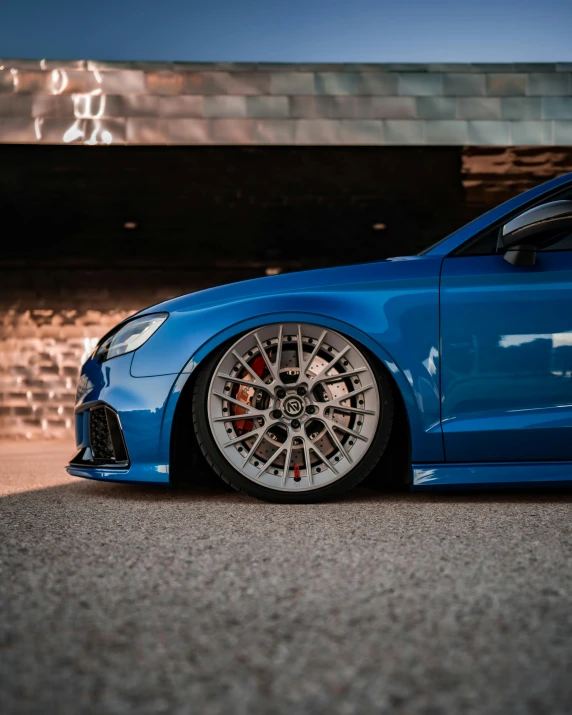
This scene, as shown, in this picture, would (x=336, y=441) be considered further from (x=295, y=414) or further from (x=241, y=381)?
(x=241, y=381)

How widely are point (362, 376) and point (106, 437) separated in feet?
3.73

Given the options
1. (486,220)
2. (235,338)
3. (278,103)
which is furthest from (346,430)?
(278,103)

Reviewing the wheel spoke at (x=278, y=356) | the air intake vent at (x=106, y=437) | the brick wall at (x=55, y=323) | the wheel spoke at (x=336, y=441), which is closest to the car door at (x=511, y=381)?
the wheel spoke at (x=336, y=441)

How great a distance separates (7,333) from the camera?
8969 mm

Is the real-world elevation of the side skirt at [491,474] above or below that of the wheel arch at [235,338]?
below

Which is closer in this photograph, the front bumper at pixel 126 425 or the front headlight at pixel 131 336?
the front bumper at pixel 126 425

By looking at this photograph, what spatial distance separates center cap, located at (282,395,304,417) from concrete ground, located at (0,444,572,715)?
17.0 inches

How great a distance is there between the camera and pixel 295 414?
2.96 metres

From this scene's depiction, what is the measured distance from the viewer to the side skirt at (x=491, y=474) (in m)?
2.88

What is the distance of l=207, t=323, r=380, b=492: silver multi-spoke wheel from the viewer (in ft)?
9.62

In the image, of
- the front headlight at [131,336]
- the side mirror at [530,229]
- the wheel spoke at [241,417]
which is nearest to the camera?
the side mirror at [530,229]

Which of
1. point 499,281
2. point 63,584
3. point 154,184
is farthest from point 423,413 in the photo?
point 154,184

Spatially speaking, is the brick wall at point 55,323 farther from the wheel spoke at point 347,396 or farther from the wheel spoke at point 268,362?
the wheel spoke at point 347,396

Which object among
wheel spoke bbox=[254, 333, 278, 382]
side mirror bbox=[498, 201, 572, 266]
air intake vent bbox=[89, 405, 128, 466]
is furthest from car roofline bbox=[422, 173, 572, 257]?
air intake vent bbox=[89, 405, 128, 466]
